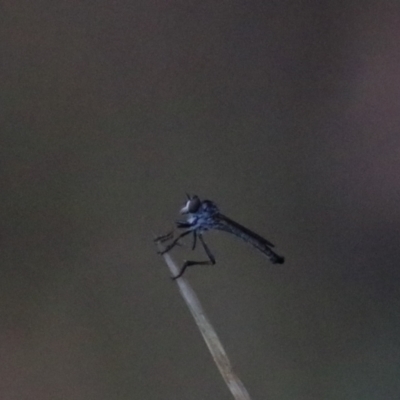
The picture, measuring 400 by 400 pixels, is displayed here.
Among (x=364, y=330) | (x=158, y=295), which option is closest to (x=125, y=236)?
(x=158, y=295)

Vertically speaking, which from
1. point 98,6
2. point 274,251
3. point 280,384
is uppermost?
point 98,6

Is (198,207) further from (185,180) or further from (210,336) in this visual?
(210,336)

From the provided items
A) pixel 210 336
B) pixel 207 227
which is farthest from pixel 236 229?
pixel 210 336

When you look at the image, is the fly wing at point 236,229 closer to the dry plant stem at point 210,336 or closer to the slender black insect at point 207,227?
the slender black insect at point 207,227

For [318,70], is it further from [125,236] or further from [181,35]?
[125,236]

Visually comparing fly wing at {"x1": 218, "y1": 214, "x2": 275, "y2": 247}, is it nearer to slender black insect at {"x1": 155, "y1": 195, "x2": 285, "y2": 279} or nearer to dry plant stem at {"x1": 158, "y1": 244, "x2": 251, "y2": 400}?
slender black insect at {"x1": 155, "y1": 195, "x2": 285, "y2": 279}

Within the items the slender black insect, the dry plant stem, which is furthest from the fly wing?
the dry plant stem
